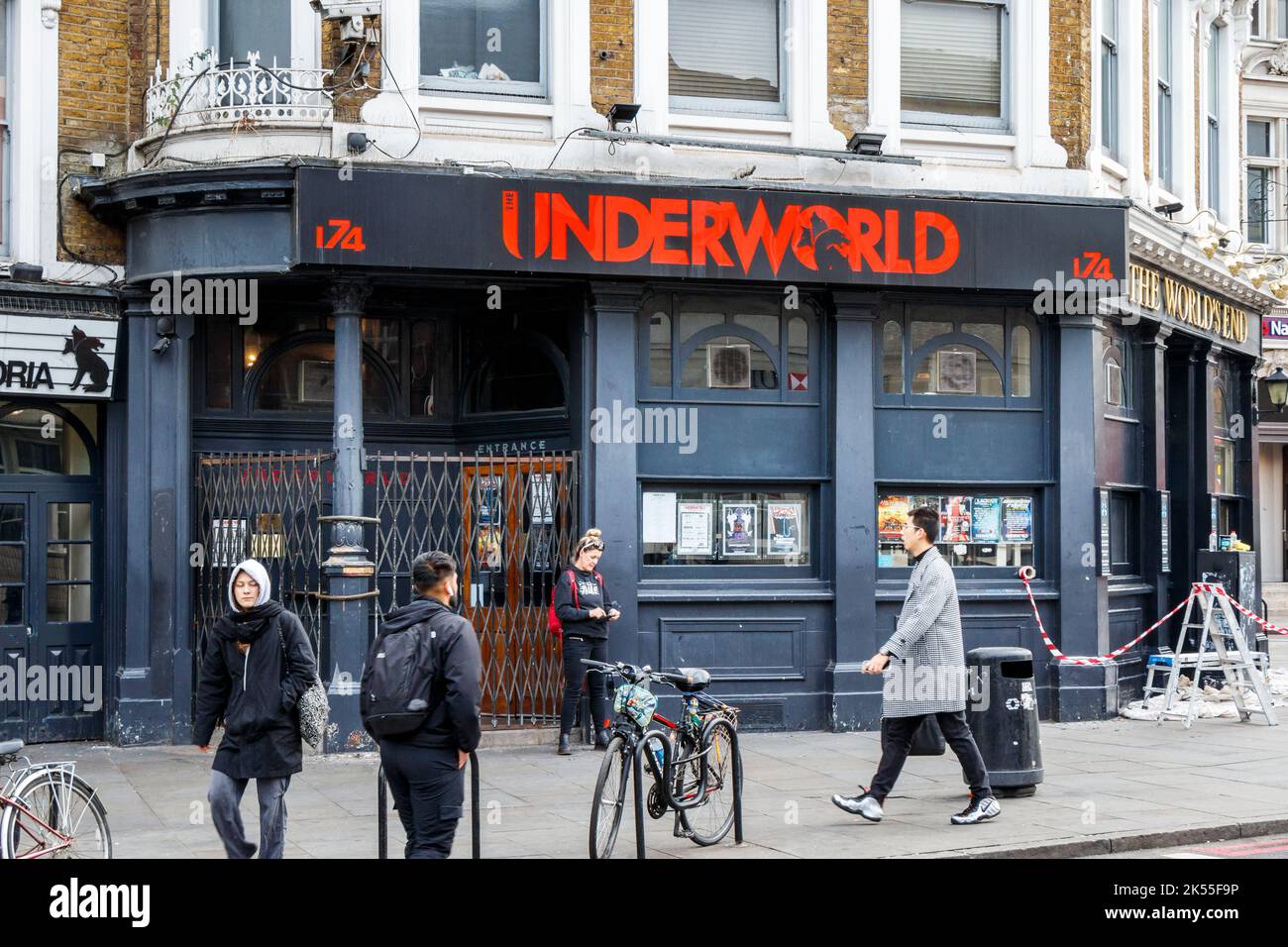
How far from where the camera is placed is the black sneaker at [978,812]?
9891 millimetres

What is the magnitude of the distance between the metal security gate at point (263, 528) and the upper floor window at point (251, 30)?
3390 millimetres

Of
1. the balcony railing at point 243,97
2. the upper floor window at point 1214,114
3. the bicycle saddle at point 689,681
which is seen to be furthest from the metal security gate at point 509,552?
the upper floor window at point 1214,114

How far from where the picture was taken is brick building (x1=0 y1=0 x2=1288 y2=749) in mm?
13164

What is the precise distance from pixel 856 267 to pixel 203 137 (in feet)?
18.7

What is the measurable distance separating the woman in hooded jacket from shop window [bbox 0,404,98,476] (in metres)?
6.41

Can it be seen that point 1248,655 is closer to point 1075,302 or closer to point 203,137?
point 1075,302

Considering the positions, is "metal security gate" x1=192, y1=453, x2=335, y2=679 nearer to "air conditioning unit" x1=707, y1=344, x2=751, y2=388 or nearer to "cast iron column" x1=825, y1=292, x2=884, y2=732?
"air conditioning unit" x1=707, y1=344, x2=751, y2=388

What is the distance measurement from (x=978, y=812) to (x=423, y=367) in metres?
7.14

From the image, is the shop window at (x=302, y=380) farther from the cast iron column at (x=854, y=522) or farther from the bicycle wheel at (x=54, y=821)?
the bicycle wheel at (x=54, y=821)

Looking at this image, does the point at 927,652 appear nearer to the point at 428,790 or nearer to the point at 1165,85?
the point at 428,790

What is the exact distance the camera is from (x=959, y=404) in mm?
14844

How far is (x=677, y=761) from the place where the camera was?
356 inches

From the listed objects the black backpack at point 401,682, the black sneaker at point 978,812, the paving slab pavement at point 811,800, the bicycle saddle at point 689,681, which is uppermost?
the black backpack at point 401,682

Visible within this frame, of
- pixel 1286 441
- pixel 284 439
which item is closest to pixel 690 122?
pixel 284 439
